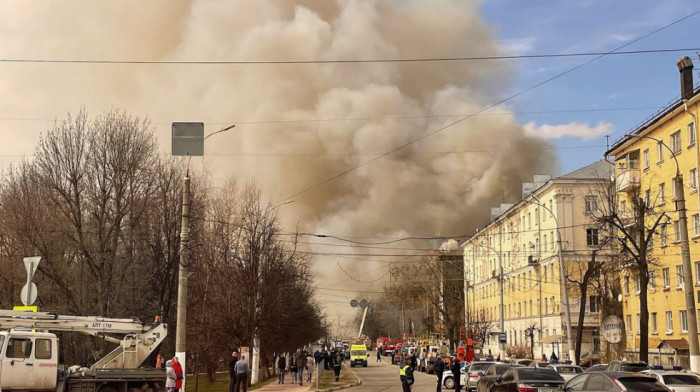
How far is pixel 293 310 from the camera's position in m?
54.4

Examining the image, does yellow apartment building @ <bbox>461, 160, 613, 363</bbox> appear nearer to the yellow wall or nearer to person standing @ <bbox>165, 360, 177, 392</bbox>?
the yellow wall

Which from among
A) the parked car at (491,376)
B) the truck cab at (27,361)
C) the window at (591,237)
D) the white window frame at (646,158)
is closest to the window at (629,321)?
the white window frame at (646,158)

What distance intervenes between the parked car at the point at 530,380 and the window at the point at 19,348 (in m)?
14.9

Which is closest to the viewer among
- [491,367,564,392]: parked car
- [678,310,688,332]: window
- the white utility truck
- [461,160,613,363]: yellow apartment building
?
the white utility truck

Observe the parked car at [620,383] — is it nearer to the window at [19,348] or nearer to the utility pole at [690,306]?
the utility pole at [690,306]

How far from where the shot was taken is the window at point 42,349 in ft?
70.7

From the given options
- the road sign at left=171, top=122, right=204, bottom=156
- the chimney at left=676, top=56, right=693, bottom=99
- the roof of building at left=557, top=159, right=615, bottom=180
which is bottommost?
the road sign at left=171, top=122, right=204, bottom=156

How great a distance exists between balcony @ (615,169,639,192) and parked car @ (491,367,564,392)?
3176 centimetres

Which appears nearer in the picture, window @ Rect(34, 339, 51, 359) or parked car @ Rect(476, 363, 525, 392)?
window @ Rect(34, 339, 51, 359)

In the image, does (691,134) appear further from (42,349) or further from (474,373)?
(42,349)

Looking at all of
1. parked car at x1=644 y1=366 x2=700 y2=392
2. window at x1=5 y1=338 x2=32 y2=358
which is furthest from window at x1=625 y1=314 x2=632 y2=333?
window at x1=5 y1=338 x2=32 y2=358

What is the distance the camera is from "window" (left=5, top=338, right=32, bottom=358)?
21.1 metres

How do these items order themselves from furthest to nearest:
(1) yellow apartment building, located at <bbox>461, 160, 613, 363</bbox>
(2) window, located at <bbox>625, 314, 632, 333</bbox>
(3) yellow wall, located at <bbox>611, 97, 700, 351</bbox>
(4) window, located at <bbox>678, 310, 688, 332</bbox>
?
(1) yellow apartment building, located at <bbox>461, 160, 613, 363</bbox> < (2) window, located at <bbox>625, 314, 632, 333</bbox> < (4) window, located at <bbox>678, 310, 688, 332</bbox> < (3) yellow wall, located at <bbox>611, 97, 700, 351</bbox>

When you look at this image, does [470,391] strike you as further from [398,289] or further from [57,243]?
[398,289]
